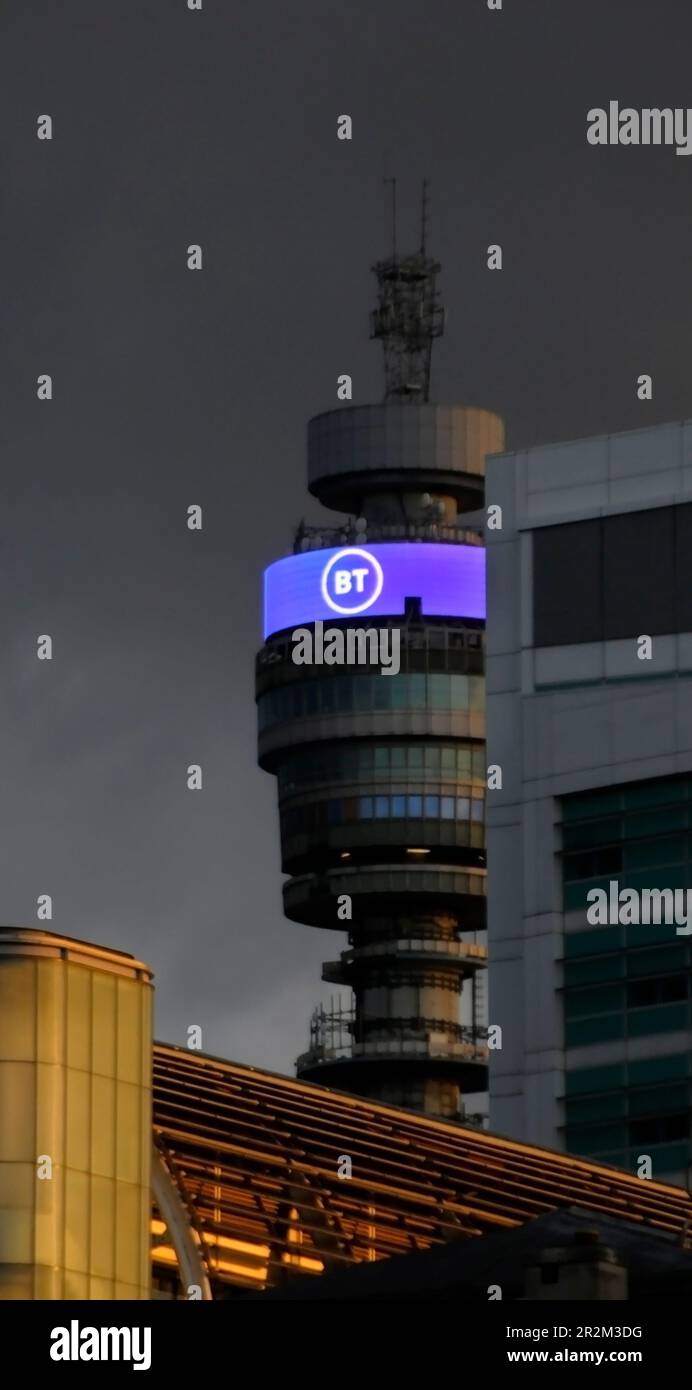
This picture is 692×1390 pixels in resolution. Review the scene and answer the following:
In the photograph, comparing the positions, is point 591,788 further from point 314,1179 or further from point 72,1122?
point 72,1122

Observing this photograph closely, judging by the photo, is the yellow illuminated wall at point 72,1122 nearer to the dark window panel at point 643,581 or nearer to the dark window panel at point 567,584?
the dark window panel at point 643,581

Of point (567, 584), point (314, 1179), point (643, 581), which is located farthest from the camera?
point (567, 584)

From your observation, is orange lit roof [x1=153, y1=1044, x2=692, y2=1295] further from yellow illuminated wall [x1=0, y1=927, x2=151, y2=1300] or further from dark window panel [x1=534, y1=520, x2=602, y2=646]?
dark window panel [x1=534, y1=520, x2=602, y2=646]

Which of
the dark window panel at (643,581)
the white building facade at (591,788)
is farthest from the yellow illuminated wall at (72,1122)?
the dark window panel at (643,581)

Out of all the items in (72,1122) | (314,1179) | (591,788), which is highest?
(591,788)

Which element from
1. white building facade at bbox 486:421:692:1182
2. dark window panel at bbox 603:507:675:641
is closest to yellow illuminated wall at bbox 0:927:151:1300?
white building facade at bbox 486:421:692:1182

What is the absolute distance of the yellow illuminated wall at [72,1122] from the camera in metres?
48.3

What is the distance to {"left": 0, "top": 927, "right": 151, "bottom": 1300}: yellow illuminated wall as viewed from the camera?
4831 cm

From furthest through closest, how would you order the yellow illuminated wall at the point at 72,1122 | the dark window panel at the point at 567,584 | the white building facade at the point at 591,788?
the dark window panel at the point at 567,584 < the white building facade at the point at 591,788 < the yellow illuminated wall at the point at 72,1122

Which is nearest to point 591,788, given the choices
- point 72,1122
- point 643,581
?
point 643,581

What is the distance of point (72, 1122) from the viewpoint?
4928 centimetres

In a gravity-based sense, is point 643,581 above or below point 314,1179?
above

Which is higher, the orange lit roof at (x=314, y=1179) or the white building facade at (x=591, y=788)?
the white building facade at (x=591, y=788)
